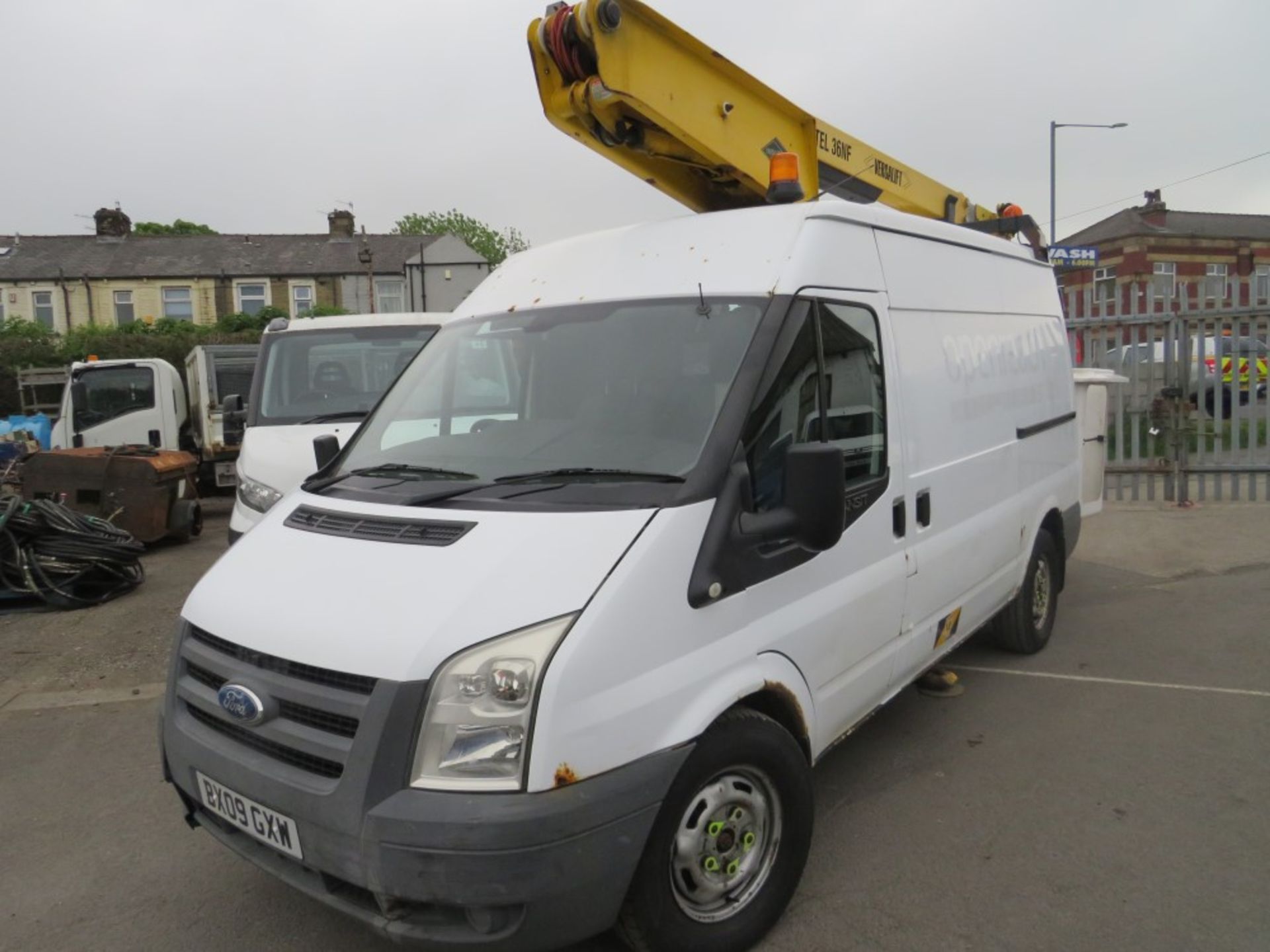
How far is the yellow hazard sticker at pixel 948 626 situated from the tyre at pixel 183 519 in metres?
8.80

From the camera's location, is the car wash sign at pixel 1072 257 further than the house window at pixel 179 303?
No

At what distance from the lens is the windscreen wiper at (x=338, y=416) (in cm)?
739

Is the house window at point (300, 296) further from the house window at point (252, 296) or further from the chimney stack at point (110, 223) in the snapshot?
the chimney stack at point (110, 223)

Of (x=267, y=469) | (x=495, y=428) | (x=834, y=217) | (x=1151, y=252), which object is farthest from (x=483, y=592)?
(x=1151, y=252)

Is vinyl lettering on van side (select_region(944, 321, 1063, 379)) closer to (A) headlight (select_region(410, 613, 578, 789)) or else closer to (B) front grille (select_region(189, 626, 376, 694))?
(A) headlight (select_region(410, 613, 578, 789))

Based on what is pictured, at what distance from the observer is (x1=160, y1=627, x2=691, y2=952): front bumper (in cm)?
220

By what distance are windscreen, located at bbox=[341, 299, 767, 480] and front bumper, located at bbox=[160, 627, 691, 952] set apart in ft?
3.24

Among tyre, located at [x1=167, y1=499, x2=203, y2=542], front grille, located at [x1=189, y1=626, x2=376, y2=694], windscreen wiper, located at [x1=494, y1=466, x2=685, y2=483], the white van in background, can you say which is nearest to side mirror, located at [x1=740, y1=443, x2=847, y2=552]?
windscreen wiper, located at [x1=494, y1=466, x2=685, y2=483]

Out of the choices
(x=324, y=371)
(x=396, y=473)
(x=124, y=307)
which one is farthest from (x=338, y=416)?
(x=124, y=307)

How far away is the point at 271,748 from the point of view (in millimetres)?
2535

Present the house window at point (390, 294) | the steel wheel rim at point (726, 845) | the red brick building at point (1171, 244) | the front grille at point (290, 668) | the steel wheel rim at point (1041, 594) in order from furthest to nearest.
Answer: the red brick building at point (1171, 244), the house window at point (390, 294), the steel wheel rim at point (1041, 594), the steel wheel rim at point (726, 845), the front grille at point (290, 668)

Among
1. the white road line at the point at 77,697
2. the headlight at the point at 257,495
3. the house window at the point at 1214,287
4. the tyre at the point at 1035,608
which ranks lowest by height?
the white road line at the point at 77,697

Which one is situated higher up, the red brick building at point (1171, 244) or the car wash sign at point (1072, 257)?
the red brick building at point (1171, 244)

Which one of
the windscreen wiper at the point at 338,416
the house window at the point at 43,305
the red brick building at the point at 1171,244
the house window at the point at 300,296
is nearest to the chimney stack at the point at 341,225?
the house window at the point at 300,296
